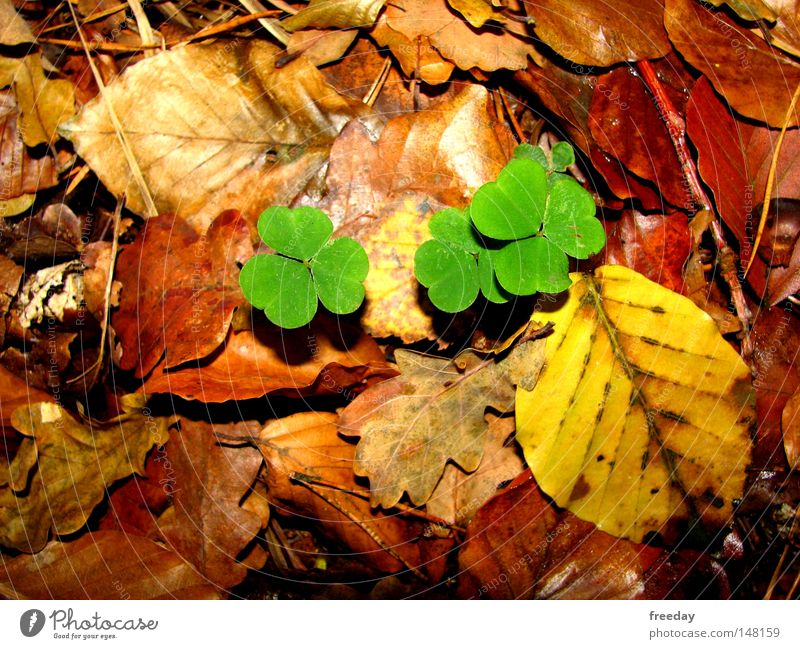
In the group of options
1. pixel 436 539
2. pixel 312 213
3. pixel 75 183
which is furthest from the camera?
pixel 75 183

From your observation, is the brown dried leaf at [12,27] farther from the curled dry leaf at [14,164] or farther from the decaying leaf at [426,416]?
the decaying leaf at [426,416]

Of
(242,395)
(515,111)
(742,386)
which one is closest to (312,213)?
(242,395)

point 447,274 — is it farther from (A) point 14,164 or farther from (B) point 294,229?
(A) point 14,164

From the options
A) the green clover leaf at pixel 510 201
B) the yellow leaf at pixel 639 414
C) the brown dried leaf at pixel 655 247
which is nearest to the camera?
the green clover leaf at pixel 510 201

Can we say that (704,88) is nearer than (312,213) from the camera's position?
No

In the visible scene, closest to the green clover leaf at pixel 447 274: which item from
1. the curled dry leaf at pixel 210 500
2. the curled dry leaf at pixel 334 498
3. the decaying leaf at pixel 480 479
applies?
the decaying leaf at pixel 480 479
